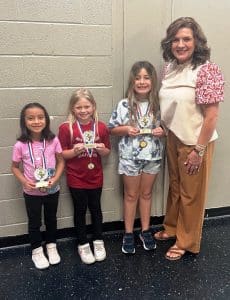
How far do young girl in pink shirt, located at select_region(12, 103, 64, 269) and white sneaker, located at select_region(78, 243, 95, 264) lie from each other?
170 millimetres

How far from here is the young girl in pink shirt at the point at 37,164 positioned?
2.23 metres

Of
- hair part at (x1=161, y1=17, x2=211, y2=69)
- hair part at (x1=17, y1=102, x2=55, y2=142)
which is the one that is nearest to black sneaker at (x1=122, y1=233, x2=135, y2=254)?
hair part at (x1=17, y1=102, x2=55, y2=142)

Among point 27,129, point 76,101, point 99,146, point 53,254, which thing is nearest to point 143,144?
point 99,146

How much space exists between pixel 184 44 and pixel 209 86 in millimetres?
299

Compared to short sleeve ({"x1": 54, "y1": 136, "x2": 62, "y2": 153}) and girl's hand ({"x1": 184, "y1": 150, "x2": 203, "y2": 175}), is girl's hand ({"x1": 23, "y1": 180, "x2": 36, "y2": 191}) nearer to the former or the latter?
short sleeve ({"x1": 54, "y1": 136, "x2": 62, "y2": 153})

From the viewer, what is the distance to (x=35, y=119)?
2.20m

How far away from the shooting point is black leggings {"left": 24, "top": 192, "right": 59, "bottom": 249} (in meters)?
2.34

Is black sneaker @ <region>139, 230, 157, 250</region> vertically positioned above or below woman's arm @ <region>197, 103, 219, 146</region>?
below

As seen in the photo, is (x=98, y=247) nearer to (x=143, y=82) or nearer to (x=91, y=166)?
(x=91, y=166)

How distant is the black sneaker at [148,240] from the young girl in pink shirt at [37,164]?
2.05 feet

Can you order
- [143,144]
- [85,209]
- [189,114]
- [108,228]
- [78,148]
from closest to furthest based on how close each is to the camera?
1. [189,114]
2. [78,148]
3. [143,144]
4. [85,209]
5. [108,228]

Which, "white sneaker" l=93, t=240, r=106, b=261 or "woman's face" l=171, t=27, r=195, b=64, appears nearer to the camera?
"woman's face" l=171, t=27, r=195, b=64

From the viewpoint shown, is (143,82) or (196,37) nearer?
(196,37)

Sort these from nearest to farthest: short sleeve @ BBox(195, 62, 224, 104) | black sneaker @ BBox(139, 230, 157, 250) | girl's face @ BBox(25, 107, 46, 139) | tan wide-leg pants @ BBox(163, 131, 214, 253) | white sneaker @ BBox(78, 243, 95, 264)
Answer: short sleeve @ BBox(195, 62, 224, 104) → girl's face @ BBox(25, 107, 46, 139) → tan wide-leg pants @ BBox(163, 131, 214, 253) → white sneaker @ BBox(78, 243, 95, 264) → black sneaker @ BBox(139, 230, 157, 250)
